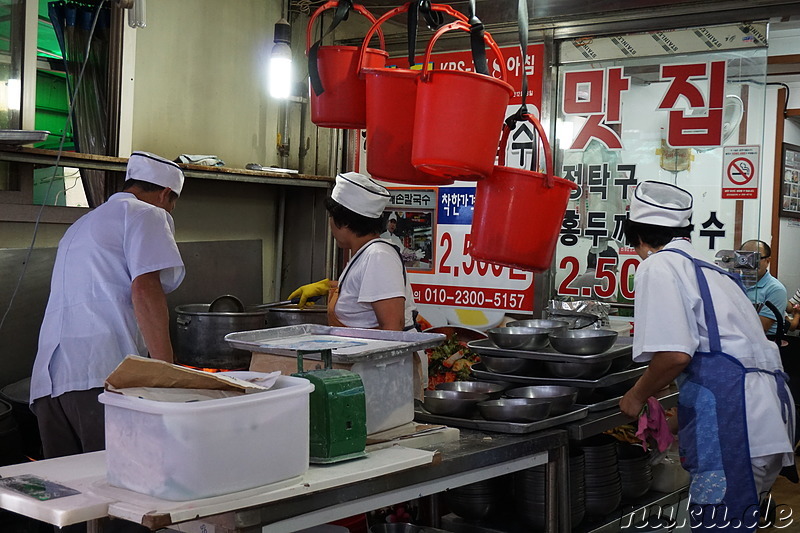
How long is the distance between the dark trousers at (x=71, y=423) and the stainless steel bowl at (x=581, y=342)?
175cm

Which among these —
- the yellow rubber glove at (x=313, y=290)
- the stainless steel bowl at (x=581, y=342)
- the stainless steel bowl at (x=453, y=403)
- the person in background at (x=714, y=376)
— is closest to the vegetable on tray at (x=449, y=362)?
the yellow rubber glove at (x=313, y=290)

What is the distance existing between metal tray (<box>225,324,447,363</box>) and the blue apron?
3.20 ft

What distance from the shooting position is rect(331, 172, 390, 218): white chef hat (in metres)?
3.60

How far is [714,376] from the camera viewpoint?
2.96 m

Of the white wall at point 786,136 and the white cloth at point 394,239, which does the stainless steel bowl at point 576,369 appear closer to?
the white cloth at point 394,239

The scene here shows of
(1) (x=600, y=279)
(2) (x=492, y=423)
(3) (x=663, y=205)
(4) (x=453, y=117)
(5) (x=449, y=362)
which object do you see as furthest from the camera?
(1) (x=600, y=279)

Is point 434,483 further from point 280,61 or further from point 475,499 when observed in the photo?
point 280,61

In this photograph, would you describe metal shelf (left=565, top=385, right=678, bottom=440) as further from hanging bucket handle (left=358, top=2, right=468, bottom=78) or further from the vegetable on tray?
hanging bucket handle (left=358, top=2, right=468, bottom=78)

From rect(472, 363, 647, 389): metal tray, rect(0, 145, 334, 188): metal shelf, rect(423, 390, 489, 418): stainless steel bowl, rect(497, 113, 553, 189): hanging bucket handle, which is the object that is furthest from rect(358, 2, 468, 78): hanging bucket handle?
rect(0, 145, 334, 188): metal shelf

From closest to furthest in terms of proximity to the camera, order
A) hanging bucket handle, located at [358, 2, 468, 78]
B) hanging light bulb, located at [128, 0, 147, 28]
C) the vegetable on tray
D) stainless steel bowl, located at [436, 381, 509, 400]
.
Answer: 1. hanging bucket handle, located at [358, 2, 468, 78]
2. stainless steel bowl, located at [436, 381, 509, 400]
3. hanging light bulb, located at [128, 0, 147, 28]
4. the vegetable on tray

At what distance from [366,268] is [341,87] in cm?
90

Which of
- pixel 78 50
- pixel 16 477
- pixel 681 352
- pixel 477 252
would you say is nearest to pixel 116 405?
pixel 16 477

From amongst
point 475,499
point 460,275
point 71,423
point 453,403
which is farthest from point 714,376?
point 460,275

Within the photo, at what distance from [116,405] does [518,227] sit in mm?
1309
